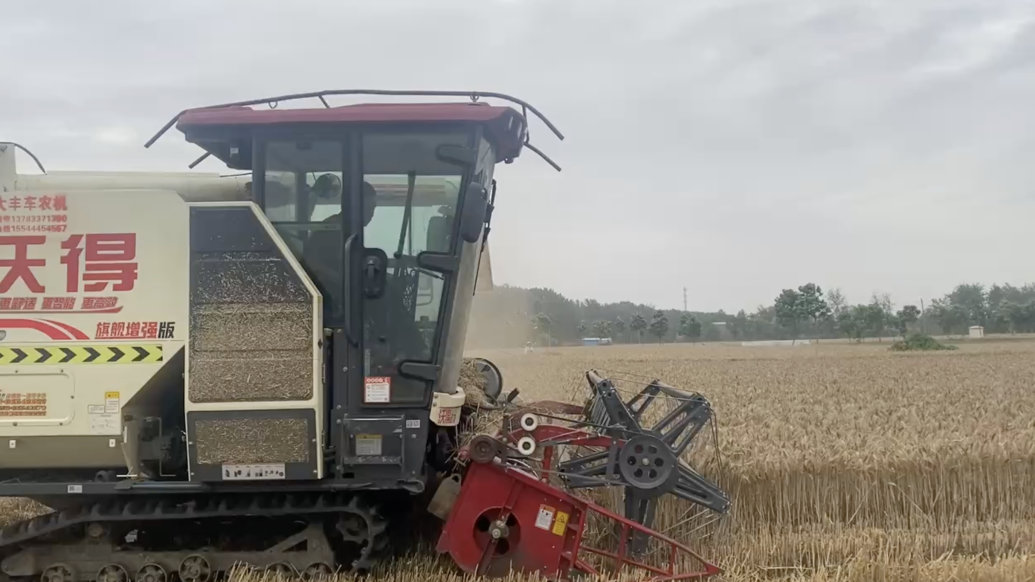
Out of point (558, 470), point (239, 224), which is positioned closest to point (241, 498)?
point (239, 224)

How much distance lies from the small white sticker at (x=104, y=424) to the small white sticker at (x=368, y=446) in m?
1.32

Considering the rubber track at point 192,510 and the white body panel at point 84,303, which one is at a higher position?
the white body panel at point 84,303

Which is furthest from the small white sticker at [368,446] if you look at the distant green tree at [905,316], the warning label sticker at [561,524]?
the distant green tree at [905,316]

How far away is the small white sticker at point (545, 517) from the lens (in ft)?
15.3

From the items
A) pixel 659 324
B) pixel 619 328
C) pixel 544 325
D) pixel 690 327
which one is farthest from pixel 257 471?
pixel 619 328

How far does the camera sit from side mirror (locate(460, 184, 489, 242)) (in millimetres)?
4441

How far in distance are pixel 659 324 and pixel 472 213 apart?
73455 mm

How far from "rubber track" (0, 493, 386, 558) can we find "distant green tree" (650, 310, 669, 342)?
2883 inches

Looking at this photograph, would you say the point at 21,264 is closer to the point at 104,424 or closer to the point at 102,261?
the point at 102,261

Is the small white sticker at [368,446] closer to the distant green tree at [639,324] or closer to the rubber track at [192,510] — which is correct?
the rubber track at [192,510]

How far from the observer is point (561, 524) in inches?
183

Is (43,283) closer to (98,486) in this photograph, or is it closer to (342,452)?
(98,486)

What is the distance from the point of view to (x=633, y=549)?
4.76 m

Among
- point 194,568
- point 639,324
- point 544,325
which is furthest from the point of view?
point 639,324
